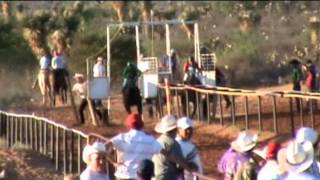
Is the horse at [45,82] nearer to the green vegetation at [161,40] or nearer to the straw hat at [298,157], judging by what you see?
the green vegetation at [161,40]

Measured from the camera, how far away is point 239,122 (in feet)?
90.7

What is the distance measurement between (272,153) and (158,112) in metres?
18.3

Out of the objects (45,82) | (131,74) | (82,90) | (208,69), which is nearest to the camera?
(131,74)

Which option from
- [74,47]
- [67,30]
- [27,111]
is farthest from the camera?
[67,30]

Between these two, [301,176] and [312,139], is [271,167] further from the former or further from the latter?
[301,176]

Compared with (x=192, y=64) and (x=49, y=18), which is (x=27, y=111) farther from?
(x=49, y=18)

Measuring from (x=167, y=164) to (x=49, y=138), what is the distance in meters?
11.0

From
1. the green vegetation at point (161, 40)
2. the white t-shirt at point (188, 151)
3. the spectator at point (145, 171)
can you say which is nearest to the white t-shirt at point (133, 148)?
the white t-shirt at point (188, 151)

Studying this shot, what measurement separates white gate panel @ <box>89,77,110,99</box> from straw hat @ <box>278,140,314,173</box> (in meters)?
18.4

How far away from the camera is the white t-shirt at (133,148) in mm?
12672

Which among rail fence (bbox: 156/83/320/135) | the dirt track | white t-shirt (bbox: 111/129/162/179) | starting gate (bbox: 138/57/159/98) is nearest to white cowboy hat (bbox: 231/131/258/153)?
white t-shirt (bbox: 111/129/162/179)

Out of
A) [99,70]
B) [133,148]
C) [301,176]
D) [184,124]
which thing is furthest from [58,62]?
[301,176]

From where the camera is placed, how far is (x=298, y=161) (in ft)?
32.2

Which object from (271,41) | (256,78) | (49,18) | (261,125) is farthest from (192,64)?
(271,41)
